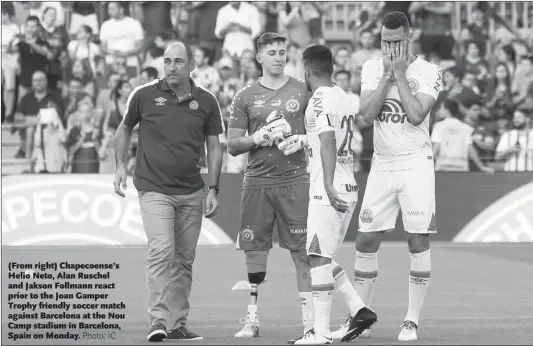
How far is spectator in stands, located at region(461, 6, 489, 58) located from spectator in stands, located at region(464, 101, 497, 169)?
2396 mm

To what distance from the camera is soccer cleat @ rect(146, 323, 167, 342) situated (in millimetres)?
9219

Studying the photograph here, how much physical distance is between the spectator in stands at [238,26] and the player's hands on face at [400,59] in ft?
40.8

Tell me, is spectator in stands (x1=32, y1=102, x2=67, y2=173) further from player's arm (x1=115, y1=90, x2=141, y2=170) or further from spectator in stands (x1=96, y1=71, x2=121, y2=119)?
player's arm (x1=115, y1=90, x2=141, y2=170)

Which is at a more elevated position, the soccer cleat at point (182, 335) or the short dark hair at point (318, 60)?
the short dark hair at point (318, 60)

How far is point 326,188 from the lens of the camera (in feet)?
29.3

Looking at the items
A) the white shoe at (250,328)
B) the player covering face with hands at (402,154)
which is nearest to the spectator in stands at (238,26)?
the white shoe at (250,328)

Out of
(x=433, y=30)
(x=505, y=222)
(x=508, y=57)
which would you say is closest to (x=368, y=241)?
(x=505, y=222)

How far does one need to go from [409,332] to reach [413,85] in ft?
6.61

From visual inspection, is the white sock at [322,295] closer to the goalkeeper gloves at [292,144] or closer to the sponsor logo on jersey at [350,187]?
the sponsor logo on jersey at [350,187]

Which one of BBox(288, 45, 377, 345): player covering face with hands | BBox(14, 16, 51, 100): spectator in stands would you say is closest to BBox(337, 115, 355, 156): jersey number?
BBox(288, 45, 377, 345): player covering face with hands

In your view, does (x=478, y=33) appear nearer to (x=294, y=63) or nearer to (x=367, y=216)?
(x=294, y=63)

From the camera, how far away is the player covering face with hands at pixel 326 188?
9039mm

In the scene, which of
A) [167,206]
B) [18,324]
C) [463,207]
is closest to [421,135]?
[167,206]

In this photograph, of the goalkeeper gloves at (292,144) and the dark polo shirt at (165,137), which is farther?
the goalkeeper gloves at (292,144)
